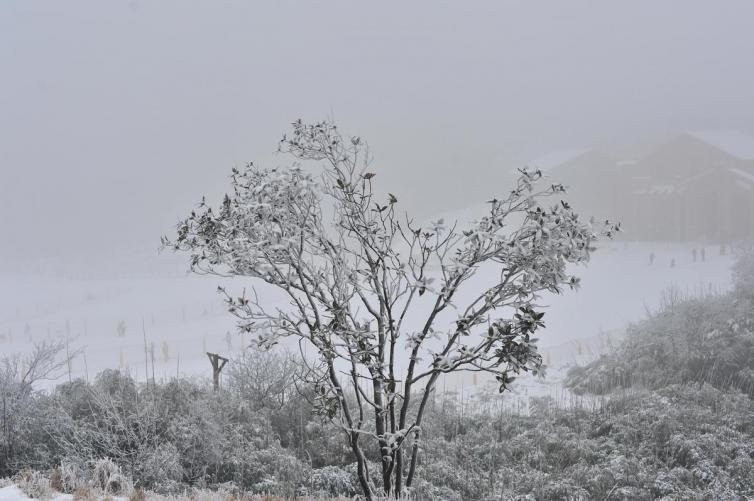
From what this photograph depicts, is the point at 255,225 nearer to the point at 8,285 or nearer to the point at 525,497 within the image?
the point at 525,497

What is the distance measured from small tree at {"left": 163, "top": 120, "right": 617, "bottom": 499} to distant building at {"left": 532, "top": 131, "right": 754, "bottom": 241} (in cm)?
2650

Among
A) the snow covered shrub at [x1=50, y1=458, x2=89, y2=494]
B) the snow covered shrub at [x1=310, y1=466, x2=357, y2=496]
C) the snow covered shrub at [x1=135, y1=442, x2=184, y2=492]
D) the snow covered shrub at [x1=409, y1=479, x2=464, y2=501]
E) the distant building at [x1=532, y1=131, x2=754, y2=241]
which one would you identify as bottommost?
the snow covered shrub at [x1=409, y1=479, x2=464, y2=501]

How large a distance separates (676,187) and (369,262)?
28.0m

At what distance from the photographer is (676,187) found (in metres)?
29.1

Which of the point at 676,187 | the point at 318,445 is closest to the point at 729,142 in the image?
the point at 676,187

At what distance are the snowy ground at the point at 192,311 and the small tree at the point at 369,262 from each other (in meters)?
8.33

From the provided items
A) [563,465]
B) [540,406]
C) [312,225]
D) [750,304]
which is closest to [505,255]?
[312,225]

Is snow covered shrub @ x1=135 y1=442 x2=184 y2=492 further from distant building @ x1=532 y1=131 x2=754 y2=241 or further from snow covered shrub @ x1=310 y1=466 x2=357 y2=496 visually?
distant building @ x1=532 y1=131 x2=754 y2=241

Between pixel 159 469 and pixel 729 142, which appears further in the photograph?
pixel 729 142

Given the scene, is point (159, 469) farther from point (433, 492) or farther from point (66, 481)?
point (433, 492)

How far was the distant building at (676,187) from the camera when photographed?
27.9m

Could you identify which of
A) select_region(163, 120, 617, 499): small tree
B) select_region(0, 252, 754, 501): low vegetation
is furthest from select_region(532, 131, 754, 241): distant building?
select_region(163, 120, 617, 499): small tree

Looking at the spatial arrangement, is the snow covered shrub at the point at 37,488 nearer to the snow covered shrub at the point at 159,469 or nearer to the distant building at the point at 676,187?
the snow covered shrub at the point at 159,469

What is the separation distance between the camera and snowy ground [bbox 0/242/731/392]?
24031 mm
